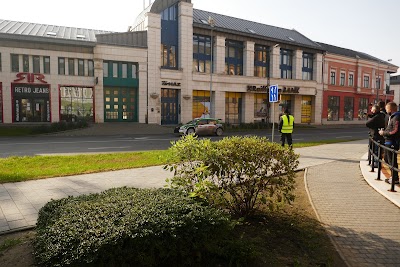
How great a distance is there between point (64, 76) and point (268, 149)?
30.9 m

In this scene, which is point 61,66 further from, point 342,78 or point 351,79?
point 351,79

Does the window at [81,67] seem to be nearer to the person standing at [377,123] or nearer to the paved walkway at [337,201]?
the paved walkway at [337,201]

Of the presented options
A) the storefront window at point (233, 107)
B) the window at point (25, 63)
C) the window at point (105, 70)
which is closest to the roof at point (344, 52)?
the storefront window at point (233, 107)

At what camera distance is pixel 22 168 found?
9930 mm

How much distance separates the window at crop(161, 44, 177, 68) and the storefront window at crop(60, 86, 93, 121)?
8.87 metres

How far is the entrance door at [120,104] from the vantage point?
111 feet

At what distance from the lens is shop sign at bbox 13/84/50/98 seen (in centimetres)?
2994

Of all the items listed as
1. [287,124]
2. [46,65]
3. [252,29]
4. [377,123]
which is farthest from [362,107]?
[377,123]

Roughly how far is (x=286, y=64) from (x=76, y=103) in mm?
29978

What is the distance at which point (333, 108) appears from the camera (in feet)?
170

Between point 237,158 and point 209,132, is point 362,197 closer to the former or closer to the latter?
point 237,158

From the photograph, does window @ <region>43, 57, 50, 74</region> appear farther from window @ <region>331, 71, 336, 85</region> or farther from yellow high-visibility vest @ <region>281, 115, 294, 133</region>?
window @ <region>331, 71, 336, 85</region>

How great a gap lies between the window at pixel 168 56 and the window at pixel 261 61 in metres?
12.3

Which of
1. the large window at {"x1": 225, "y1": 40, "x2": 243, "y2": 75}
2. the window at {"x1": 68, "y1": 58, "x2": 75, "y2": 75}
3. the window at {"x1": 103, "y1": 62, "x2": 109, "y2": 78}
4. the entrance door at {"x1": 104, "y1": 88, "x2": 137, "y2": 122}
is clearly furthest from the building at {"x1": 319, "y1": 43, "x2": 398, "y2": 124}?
the window at {"x1": 68, "y1": 58, "x2": 75, "y2": 75}
